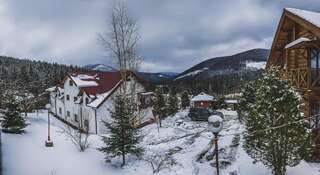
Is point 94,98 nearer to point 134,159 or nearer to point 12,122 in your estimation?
point 12,122

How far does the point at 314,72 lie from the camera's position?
14391 mm

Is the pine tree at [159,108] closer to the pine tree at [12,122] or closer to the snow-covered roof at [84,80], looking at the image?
the snow-covered roof at [84,80]

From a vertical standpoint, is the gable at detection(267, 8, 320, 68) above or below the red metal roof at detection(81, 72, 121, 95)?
above

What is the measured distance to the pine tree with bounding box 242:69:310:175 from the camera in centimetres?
1102

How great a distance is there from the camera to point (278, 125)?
1125 centimetres

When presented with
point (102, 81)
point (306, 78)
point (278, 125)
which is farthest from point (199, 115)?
point (278, 125)

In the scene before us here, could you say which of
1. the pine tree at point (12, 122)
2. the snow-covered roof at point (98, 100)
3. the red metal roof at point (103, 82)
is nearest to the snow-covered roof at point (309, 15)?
the snow-covered roof at point (98, 100)

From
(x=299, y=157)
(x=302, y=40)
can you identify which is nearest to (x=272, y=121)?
(x=299, y=157)

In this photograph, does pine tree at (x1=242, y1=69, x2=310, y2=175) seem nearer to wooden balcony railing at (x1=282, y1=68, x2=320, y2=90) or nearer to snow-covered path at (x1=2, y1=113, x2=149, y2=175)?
wooden balcony railing at (x1=282, y1=68, x2=320, y2=90)

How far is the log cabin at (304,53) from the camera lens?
13.7m

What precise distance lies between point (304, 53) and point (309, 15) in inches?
71.7

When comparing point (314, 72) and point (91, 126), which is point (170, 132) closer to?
point (91, 126)

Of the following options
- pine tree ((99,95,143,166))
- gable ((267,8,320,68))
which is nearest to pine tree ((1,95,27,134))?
pine tree ((99,95,143,166))

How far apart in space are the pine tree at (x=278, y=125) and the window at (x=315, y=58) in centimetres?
407
